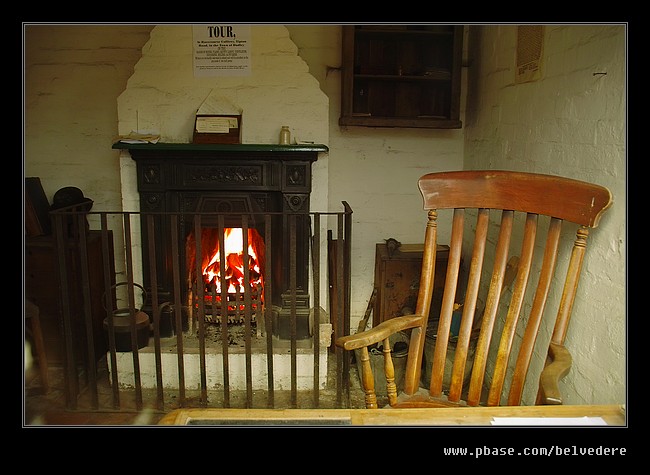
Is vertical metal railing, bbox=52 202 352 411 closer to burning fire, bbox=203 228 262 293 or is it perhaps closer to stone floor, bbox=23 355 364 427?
stone floor, bbox=23 355 364 427

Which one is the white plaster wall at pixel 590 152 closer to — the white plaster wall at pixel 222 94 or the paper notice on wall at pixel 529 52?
the paper notice on wall at pixel 529 52

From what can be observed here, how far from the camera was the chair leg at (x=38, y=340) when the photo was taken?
8.34 feet

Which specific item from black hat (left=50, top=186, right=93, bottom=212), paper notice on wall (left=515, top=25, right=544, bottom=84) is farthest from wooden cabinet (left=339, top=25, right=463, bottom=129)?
black hat (left=50, top=186, right=93, bottom=212)

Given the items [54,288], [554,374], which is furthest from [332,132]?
[554,374]

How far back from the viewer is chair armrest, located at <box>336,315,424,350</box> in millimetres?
1516

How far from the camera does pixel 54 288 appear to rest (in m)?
2.90

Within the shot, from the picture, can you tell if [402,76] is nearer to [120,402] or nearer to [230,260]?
[230,260]

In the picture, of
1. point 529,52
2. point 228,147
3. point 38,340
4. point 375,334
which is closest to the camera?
point 375,334

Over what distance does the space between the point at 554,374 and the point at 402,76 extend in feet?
6.89

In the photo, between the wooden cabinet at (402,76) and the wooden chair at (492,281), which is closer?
the wooden chair at (492,281)

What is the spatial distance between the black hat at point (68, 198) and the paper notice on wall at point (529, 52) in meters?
2.36

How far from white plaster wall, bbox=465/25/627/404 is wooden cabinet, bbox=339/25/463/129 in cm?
65

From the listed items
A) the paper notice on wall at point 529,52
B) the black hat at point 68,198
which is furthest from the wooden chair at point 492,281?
the black hat at point 68,198

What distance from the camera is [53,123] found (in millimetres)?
3342
